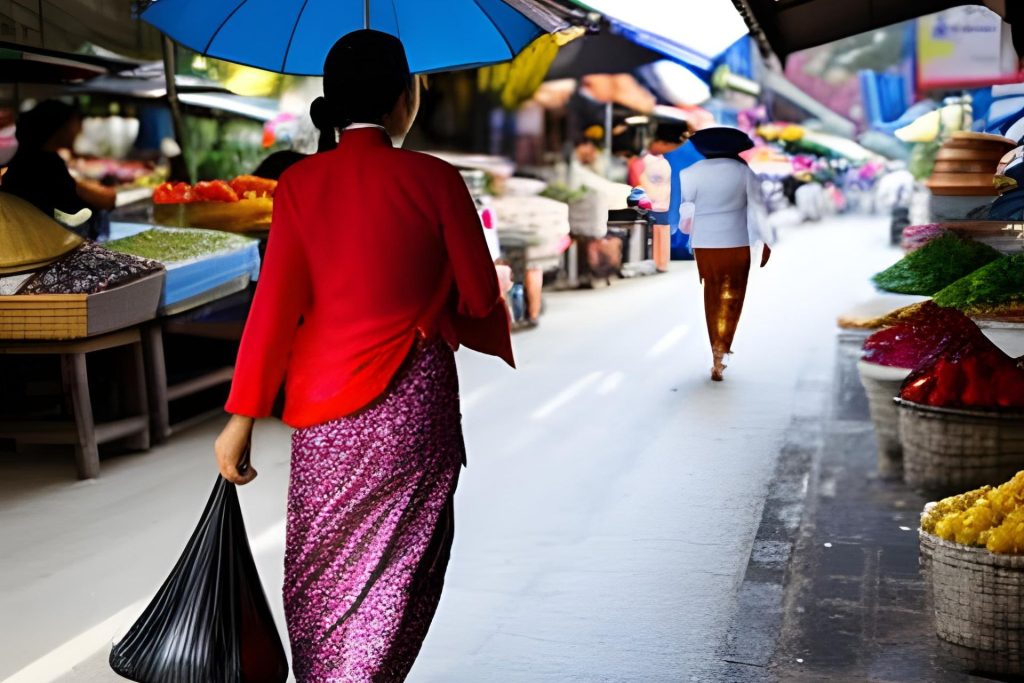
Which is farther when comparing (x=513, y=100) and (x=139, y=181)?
(x=139, y=181)

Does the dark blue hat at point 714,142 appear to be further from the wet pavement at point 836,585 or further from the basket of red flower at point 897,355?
the wet pavement at point 836,585

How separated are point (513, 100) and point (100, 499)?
8.82 feet

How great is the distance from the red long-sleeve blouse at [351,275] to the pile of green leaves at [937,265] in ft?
9.38

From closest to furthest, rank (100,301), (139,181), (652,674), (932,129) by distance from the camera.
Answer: (652,674) < (932,129) < (100,301) < (139,181)

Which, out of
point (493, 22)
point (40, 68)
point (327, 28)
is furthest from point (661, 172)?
point (40, 68)

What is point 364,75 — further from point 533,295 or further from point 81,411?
point 533,295

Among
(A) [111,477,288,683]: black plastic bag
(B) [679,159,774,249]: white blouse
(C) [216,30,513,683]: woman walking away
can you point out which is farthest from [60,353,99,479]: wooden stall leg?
(C) [216,30,513,683]: woman walking away

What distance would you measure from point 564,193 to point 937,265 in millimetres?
1635

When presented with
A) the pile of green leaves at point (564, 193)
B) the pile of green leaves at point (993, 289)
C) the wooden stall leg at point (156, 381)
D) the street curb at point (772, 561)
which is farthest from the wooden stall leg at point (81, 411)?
the pile of green leaves at point (993, 289)

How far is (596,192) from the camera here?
4.59m

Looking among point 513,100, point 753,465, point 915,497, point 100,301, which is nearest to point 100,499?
point 100,301

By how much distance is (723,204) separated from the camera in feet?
15.0

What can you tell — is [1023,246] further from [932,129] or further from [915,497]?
[915,497]

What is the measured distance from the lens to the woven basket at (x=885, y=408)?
5.83 meters
